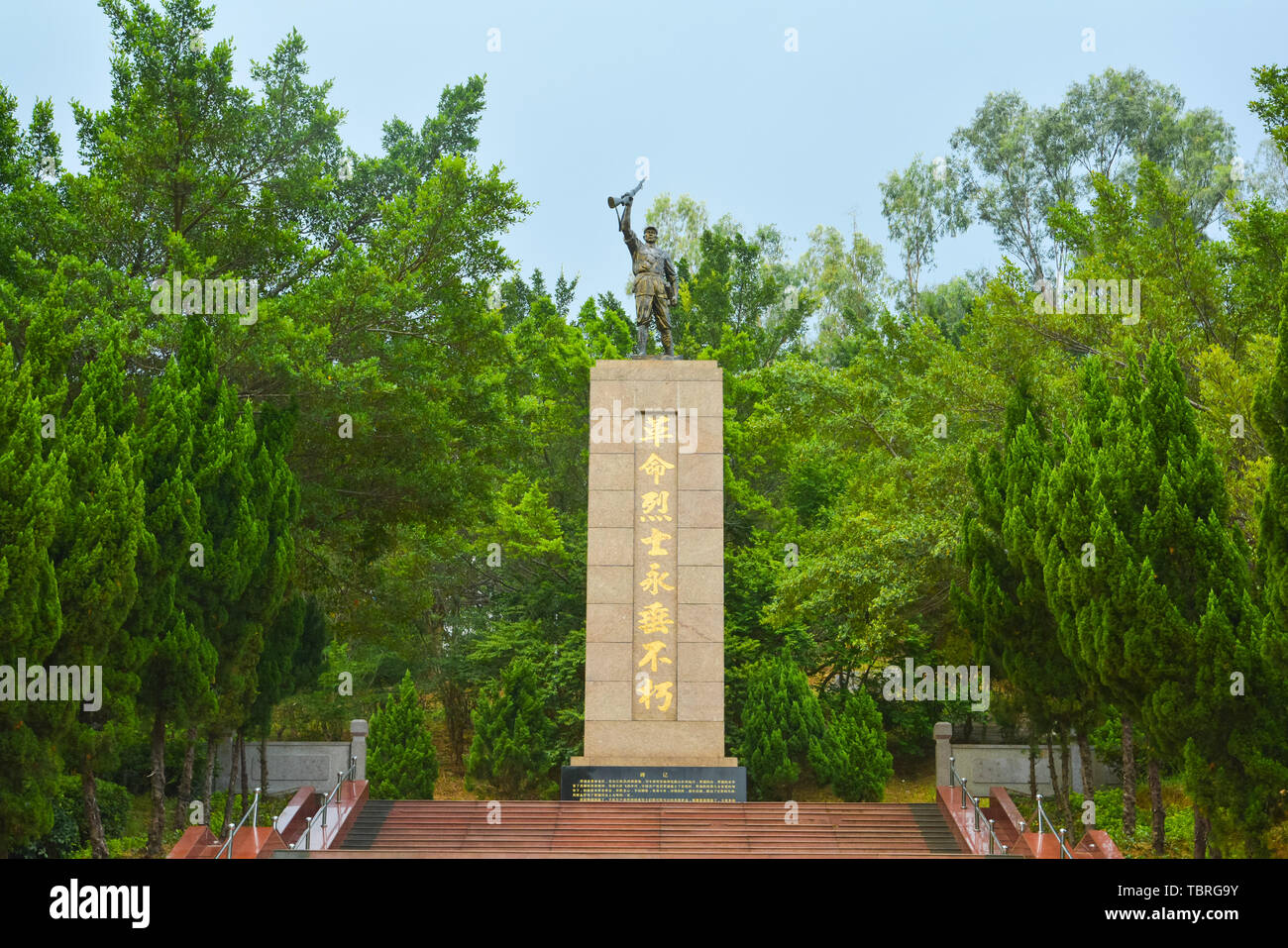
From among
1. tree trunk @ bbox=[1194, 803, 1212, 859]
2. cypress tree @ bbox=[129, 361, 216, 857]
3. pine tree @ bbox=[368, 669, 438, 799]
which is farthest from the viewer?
pine tree @ bbox=[368, 669, 438, 799]

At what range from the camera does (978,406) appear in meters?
15.3

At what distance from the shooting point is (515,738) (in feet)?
57.1

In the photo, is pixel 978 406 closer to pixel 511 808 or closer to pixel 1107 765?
→ pixel 1107 765

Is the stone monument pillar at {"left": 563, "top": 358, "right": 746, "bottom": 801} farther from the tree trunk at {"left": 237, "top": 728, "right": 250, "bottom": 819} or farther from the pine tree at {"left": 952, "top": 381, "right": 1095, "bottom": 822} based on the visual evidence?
the tree trunk at {"left": 237, "top": 728, "right": 250, "bottom": 819}

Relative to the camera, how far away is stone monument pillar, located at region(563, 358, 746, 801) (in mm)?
12930

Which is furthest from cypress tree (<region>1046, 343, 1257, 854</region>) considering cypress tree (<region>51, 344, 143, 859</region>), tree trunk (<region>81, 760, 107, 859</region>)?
tree trunk (<region>81, 760, 107, 859</region>)

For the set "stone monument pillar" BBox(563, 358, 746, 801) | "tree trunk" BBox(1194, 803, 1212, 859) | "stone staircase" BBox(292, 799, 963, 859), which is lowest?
"stone staircase" BBox(292, 799, 963, 859)

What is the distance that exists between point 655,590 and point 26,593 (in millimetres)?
6354

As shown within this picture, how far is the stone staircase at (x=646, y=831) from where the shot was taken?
38.4 ft

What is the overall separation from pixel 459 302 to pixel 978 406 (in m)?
6.42

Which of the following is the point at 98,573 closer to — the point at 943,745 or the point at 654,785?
the point at 654,785

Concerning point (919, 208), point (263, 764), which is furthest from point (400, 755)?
point (919, 208)

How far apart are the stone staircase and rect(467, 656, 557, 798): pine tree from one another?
4115 millimetres

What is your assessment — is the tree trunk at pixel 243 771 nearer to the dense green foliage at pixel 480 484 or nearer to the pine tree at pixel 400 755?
the dense green foliage at pixel 480 484
